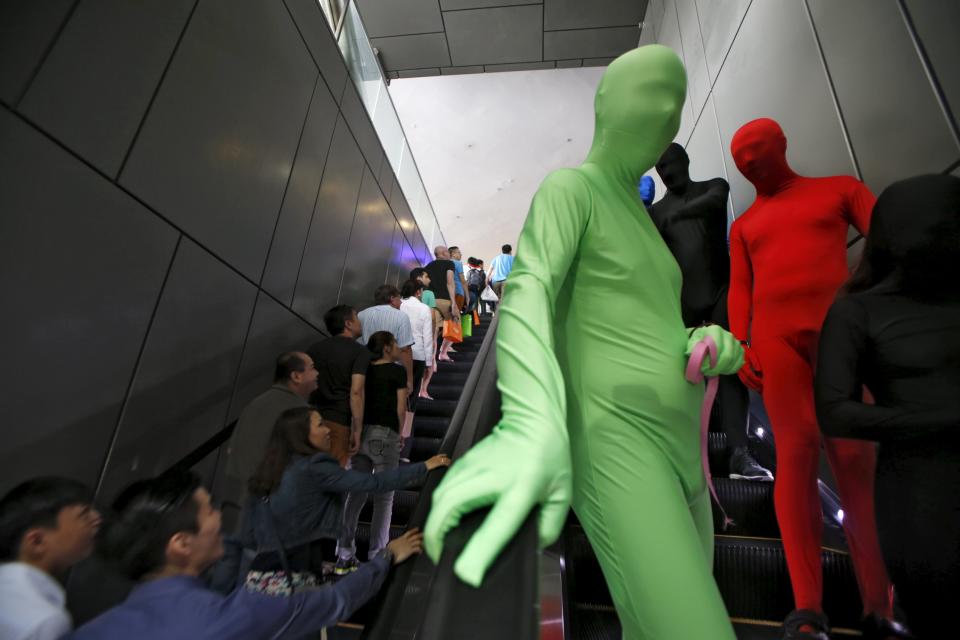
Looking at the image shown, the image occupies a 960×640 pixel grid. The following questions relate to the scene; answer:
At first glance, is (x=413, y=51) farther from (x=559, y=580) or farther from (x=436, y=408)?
(x=559, y=580)

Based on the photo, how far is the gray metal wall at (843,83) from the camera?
1449 mm

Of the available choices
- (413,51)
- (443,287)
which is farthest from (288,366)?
(413,51)

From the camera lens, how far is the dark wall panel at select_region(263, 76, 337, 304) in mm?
3387

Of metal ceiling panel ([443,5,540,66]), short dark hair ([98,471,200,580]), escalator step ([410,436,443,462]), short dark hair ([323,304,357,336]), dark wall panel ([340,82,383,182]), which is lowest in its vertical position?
short dark hair ([98,471,200,580])

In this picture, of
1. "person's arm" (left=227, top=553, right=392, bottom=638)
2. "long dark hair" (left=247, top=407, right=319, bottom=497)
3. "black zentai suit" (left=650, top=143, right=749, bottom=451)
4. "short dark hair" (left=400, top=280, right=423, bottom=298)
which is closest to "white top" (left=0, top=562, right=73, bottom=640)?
"person's arm" (left=227, top=553, right=392, bottom=638)

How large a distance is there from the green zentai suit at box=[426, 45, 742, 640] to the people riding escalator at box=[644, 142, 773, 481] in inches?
28.1

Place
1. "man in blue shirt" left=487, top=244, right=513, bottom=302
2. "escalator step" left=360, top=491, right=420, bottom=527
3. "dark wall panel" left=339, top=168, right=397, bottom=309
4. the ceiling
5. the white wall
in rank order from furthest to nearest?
the white wall < "man in blue shirt" left=487, top=244, right=513, bottom=302 < the ceiling < "dark wall panel" left=339, top=168, right=397, bottom=309 < "escalator step" left=360, top=491, right=420, bottom=527

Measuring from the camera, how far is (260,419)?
215cm

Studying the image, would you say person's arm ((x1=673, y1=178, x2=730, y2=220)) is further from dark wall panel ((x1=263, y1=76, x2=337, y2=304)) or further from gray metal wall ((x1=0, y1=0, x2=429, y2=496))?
A: dark wall panel ((x1=263, y1=76, x2=337, y2=304))

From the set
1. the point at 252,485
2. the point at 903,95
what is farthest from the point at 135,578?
the point at 903,95

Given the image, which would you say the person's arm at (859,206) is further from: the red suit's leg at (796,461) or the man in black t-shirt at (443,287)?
the man in black t-shirt at (443,287)

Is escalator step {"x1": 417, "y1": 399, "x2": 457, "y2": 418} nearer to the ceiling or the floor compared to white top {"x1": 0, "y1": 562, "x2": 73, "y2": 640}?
nearer to the ceiling

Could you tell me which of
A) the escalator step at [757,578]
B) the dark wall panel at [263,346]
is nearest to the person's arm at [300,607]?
the escalator step at [757,578]

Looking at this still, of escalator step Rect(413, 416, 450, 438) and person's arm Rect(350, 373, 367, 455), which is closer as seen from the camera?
person's arm Rect(350, 373, 367, 455)
